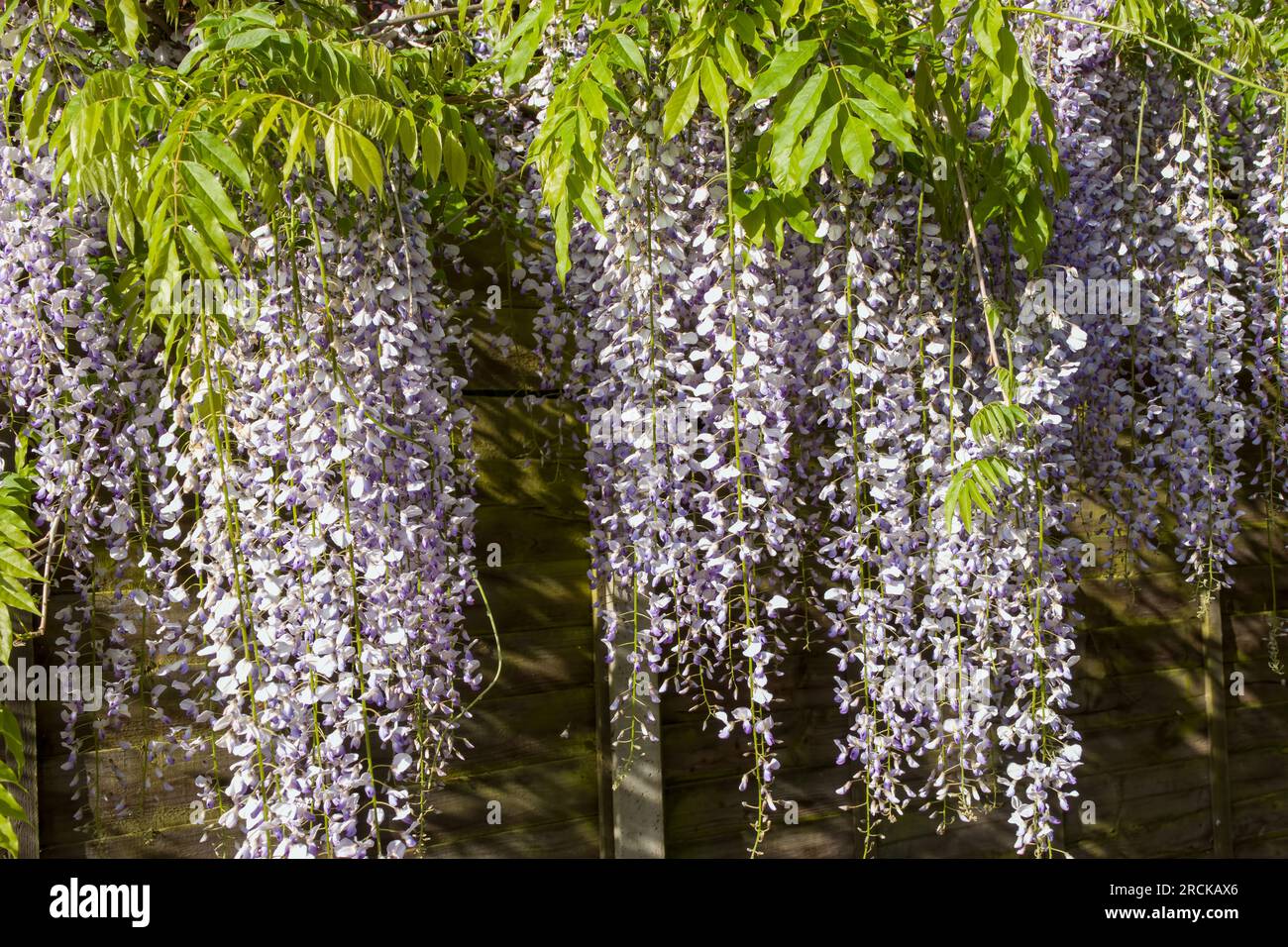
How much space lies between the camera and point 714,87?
134 centimetres

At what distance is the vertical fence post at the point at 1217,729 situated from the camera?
2996 millimetres

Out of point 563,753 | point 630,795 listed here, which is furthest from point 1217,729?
point 563,753

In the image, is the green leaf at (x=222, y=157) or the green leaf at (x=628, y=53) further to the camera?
the green leaf at (x=628, y=53)

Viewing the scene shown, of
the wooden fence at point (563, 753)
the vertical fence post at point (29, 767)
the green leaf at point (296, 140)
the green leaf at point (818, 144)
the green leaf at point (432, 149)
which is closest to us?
the green leaf at point (296, 140)

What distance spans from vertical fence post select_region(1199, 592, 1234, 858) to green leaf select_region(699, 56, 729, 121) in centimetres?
238

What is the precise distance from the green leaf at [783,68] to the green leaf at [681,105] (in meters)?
0.08

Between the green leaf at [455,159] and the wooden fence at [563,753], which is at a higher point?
the green leaf at [455,159]

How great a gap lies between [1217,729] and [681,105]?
2586 millimetres

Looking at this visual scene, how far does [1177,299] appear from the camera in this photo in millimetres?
2053

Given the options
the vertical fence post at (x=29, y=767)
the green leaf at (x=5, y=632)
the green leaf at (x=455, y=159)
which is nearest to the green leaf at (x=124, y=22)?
the green leaf at (x=455, y=159)

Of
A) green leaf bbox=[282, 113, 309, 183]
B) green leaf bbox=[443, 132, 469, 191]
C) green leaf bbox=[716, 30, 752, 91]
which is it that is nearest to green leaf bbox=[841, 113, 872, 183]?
green leaf bbox=[716, 30, 752, 91]

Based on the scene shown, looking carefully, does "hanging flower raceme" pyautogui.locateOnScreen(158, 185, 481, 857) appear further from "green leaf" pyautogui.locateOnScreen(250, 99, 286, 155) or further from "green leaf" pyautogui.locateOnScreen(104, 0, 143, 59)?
"green leaf" pyautogui.locateOnScreen(104, 0, 143, 59)

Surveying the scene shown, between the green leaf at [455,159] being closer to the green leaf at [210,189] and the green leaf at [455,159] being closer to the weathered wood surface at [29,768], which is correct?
the green leaf at [210,189]

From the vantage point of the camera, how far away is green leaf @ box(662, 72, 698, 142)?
4.49ft
